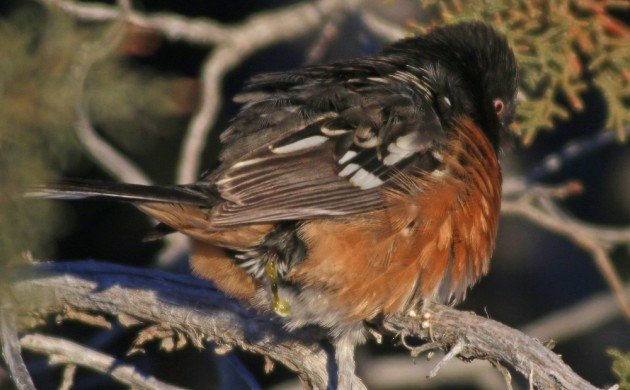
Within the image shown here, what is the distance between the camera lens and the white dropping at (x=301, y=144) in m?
2.99

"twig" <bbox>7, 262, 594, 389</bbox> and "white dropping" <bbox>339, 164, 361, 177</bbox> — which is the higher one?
"white dropping" <bbox>339, 164, 361, 177</bbox>

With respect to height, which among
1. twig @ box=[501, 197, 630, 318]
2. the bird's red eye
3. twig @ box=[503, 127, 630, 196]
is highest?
the bird's red eye

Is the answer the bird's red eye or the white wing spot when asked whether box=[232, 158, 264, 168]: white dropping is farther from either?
the bird's red eye

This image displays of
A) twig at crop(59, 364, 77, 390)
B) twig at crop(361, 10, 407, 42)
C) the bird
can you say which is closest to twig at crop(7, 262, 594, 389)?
the bird

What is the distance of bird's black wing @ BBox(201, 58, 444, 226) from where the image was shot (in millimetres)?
2842

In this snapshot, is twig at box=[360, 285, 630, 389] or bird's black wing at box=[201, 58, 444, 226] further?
twig at box=[360, 285, 630, 389]

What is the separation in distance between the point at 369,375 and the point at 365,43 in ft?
5.77

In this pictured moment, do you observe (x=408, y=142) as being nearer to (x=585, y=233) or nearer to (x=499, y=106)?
(x=499, y=106)

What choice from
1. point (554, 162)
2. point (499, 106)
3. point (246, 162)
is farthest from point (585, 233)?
point (246, 162)

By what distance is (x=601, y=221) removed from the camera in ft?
19.3

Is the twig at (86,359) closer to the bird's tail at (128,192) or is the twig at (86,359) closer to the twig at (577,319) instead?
the bird's tail at (128,192)

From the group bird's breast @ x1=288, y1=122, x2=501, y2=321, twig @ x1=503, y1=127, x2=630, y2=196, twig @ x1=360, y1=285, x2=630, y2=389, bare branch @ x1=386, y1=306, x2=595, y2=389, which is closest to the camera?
bare branch @ x1=386, y1=306, x2=595, y2=389

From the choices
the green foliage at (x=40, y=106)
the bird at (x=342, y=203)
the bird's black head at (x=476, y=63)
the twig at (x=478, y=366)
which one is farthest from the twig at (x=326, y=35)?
the green foliage at (x=40, y=106)

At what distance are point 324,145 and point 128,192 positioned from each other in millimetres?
720
